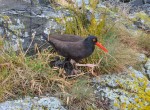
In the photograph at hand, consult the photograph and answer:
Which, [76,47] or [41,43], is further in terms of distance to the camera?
[41,43]

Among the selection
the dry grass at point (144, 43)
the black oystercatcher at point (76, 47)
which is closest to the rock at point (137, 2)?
the dry grass at point (144, 43)

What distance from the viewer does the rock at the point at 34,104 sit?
334 cm

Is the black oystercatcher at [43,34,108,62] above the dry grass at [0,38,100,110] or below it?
above

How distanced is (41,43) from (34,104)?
46.0 inches

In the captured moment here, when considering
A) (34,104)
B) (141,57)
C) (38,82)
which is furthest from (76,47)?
(141,57)

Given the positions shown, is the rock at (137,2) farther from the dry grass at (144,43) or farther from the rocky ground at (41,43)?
the rocky ground at (41,43)

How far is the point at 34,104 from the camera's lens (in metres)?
3.40

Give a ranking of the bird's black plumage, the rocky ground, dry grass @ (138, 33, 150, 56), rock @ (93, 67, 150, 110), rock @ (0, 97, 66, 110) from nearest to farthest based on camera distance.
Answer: rock @ (0, 97, 66, 110) → the rocky ground → rock @ (93, 67, 150, 110) → the bird's black plumage → dry grass @ (138, 33, 150, 56)

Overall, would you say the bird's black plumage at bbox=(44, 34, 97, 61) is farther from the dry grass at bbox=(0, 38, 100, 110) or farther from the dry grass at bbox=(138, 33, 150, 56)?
the dry grass at bbox=(138, 33, 150, 56)

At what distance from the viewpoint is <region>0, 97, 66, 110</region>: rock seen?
3336 mm

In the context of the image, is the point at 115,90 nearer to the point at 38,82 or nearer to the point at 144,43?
the point at 38,82

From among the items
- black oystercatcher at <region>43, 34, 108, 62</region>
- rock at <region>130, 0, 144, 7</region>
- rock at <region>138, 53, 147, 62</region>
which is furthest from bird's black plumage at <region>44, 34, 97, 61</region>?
rock at <region>130, 0, 144, 7</region>

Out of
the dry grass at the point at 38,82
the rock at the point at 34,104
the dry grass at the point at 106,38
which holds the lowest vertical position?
the rock at the point at 34,104

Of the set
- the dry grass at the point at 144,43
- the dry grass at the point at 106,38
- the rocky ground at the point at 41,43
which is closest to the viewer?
the rocky ground at the point at 41,43
